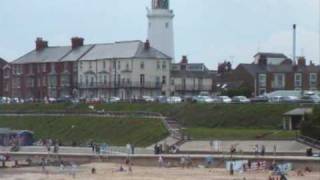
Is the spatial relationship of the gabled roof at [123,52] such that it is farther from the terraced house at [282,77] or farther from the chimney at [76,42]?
the terraced house at [282,77]

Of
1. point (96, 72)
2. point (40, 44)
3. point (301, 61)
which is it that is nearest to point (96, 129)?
point (96, 72)

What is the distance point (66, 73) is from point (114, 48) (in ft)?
25.6

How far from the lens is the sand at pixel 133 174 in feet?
166

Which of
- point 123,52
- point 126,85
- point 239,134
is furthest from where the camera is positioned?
point 123,52

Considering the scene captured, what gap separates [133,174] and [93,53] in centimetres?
5707

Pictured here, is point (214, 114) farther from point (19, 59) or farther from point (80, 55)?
point (19, 59)

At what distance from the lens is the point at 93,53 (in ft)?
358

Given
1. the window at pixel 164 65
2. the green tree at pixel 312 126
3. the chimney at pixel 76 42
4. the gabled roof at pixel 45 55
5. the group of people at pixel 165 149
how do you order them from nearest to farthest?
the green tree at pixel 312 126
the group of people at pixel 165 149
the window at pixel 164 65
the gabled roof at pixel 45 55
the chimney at pixel 76 42

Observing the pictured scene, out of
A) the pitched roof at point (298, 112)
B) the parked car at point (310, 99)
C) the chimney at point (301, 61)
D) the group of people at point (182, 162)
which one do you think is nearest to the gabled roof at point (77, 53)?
the chimney at point (301, 61)

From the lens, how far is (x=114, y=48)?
4259 inches

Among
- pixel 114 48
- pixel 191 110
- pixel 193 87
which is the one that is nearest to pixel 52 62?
pixel 114 48

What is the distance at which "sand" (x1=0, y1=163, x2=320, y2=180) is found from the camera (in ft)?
166

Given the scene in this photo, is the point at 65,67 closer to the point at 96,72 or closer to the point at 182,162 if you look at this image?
the point at 96,72

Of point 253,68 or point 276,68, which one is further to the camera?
point 253,68
